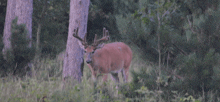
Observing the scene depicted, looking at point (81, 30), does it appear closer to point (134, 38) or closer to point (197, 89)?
point (134, 38)

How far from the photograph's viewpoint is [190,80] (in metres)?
4.80

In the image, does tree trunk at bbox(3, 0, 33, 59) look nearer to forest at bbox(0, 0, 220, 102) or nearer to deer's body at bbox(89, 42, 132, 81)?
deer's body at bbox(89, 42, 132, 81)

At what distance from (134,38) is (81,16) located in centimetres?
251

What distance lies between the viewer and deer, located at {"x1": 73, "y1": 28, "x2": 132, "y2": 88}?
7528 mm

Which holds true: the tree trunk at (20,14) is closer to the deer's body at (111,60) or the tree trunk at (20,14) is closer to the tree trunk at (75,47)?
the tree trunk at (75,47)

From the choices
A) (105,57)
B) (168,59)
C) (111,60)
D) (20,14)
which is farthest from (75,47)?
(168,59)

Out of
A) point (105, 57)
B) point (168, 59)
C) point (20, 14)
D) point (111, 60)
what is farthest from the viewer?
point (20, 14)

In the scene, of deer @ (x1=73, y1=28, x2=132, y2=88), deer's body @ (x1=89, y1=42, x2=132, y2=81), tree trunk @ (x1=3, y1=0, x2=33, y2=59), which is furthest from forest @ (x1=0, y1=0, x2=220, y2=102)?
tree trunk @ (x1=3, y1=0, x2=33, y2=59)

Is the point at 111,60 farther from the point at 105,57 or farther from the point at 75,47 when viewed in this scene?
the point at 75,47

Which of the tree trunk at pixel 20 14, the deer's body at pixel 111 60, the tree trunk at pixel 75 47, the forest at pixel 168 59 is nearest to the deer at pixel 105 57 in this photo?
the deer's body at pixel 111 60

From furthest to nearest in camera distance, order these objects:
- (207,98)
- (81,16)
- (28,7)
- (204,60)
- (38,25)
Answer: (38,25) → (28,7) → (81,16) → (207,98) → (204,60)

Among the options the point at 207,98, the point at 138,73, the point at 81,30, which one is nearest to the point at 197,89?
→ the point at 207,98

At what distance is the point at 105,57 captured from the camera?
823cm

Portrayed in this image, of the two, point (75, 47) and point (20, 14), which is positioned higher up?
point (20, 14)
